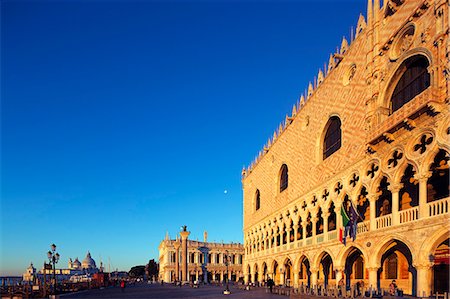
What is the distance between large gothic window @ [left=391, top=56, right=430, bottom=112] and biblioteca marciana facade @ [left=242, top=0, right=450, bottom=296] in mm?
51

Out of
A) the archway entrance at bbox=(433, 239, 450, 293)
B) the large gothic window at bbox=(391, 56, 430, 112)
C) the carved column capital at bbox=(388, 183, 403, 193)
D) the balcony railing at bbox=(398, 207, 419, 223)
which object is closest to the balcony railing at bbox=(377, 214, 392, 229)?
the balcony railing at bbox=(398, 207, 419, 223)

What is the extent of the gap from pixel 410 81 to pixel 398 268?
10.2 m

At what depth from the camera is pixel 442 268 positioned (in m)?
18.8

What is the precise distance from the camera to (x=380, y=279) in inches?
932

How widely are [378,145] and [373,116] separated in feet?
5.53

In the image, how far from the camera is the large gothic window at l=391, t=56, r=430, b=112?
1911 cm

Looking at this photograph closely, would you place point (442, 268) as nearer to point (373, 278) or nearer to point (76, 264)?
point (373, 278)

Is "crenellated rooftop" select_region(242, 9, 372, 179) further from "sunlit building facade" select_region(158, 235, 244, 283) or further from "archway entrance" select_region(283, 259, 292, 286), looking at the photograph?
"sunlit building facade" select_region(158, 235, 244, 283)

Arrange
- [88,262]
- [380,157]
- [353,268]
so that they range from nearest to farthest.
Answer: [380,157]
[353,268]
[88,262]

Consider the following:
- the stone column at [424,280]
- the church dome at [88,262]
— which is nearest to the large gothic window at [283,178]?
the stone column at [424,280]

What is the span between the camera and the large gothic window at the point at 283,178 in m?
41.0

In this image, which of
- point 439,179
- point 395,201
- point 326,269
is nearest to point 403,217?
point 395,201

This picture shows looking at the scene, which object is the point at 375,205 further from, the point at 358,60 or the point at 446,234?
the point at 358,60

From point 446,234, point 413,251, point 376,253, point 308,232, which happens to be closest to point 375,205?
point 376,253
